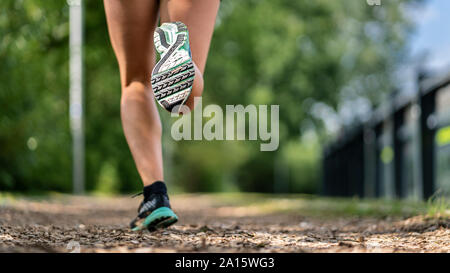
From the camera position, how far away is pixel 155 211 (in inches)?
87.0

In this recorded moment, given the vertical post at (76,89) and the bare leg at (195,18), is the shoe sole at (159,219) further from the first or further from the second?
the vertical post at (76,89)

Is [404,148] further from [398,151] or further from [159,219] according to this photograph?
[159,219]

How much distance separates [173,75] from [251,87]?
21.3 meters

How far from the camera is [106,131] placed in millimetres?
16422

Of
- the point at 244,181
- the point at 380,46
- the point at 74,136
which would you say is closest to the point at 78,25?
the point at 74,136

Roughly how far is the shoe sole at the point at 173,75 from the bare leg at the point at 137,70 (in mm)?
230

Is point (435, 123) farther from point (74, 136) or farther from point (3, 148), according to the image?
point (74, 136)

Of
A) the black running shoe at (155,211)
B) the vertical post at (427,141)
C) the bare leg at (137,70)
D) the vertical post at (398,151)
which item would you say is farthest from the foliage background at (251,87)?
the black running shoe at (155,211)

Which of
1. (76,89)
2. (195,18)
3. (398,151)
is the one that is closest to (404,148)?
(398,151)

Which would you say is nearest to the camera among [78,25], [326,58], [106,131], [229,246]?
[229,246]

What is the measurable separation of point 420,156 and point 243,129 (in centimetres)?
1588

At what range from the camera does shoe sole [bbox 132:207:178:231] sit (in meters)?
2.19

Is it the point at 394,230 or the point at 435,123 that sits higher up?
the point at 435,123

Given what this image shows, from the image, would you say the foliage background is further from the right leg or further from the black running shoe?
the black running shoe
